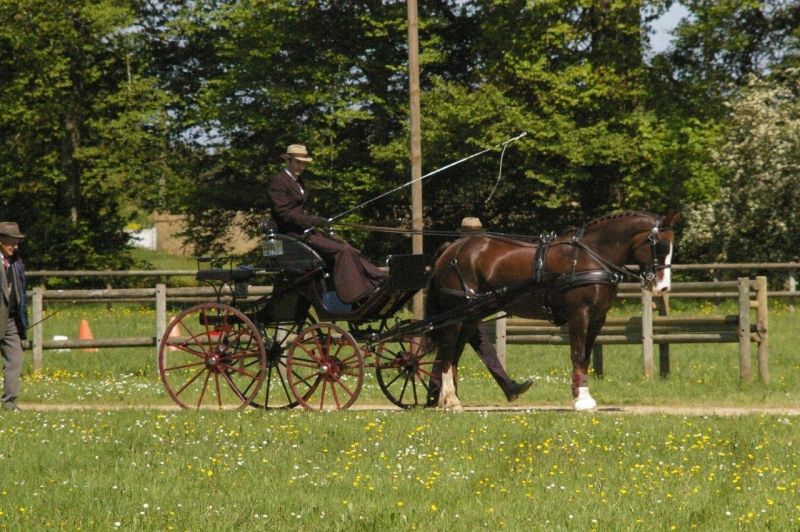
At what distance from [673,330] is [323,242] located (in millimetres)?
5791

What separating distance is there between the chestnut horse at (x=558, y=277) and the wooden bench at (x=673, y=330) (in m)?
3.67

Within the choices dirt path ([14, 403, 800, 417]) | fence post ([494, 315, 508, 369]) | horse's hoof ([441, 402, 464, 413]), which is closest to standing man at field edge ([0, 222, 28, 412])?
dirt path ([14, 403, 800, 417])

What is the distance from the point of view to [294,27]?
3544 centimetres

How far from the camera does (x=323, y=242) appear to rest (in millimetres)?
12523

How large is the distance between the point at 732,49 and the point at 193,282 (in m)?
15.9

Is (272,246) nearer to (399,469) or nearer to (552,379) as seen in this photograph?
(399,469)

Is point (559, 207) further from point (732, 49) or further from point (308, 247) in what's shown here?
point (308, 247)

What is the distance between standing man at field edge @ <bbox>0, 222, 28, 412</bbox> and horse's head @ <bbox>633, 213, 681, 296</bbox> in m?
6.36

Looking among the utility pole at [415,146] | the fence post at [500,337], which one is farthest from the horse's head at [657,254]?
the utility pole at [415,146]

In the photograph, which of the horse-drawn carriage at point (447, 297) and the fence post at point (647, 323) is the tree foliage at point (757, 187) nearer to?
the fence post at point (647, 323)

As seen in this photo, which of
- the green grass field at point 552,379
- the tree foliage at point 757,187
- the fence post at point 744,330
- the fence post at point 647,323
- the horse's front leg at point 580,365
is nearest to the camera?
the horse's front leg at point 580,365

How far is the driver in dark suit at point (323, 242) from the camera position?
12.5m

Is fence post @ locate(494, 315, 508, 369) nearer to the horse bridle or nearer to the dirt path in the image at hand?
the dirt path

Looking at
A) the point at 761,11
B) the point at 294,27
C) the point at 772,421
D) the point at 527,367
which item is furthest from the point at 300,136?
the point at 772,421
